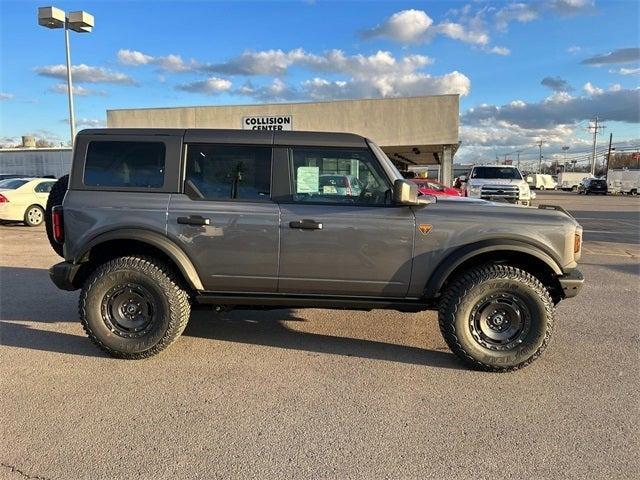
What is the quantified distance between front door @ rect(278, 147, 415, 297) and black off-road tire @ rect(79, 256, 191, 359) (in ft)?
3.17

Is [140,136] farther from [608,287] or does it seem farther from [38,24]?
[38,24]

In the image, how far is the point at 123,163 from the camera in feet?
13.9

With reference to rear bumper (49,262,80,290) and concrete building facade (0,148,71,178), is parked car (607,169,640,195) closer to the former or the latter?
concrete building facade (0,148,71,178)

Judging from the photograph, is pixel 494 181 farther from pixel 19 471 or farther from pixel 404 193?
pixel 19 471

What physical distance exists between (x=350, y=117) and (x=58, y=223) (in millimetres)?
21573

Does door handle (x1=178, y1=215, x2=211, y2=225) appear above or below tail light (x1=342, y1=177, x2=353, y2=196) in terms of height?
below

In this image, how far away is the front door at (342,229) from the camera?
4.04 m

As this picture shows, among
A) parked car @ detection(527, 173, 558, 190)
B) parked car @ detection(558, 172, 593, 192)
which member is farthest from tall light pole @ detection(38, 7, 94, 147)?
parked car @ detection(558, 172, 593, 192)

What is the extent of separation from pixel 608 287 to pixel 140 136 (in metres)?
6.63

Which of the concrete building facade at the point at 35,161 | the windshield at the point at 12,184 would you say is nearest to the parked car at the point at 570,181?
the concrete building facade at the point at 35,161

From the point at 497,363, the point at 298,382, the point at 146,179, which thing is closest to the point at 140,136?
the point at 146,179

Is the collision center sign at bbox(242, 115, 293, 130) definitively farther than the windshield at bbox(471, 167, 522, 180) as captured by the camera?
→ Yes

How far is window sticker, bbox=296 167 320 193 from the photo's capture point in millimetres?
4141

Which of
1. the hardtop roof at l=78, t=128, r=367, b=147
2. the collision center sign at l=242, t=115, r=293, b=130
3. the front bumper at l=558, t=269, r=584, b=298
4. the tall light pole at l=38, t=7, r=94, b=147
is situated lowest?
the front bumper at l=558, t=269, r=584, b=298
